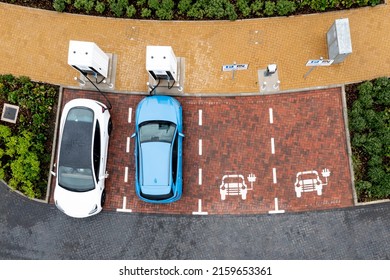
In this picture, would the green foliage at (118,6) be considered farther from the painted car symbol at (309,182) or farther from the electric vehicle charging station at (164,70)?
the painted car symbol at (309,182)

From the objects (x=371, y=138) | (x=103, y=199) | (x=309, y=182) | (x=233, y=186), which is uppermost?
(x=371, y=138)

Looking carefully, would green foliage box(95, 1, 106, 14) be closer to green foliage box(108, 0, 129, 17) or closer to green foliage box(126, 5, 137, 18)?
green foliage box(108, 0, 129, 17)

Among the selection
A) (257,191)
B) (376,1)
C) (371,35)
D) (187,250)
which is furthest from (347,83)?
(187,250)

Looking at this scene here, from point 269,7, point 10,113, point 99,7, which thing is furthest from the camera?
point 10,113

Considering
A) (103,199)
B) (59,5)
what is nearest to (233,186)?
(103,199)

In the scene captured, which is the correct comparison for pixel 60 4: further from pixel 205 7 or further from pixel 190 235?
pixel 190 235
